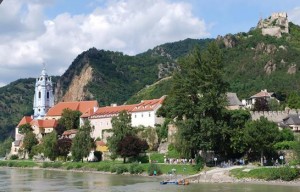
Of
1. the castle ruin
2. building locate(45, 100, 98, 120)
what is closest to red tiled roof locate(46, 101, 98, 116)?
building locate(45, 100, 98, 120)

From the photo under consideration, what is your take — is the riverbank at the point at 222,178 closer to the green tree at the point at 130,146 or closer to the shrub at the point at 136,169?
the shrub at the point at 136,169

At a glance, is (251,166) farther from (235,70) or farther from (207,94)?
(235,70)

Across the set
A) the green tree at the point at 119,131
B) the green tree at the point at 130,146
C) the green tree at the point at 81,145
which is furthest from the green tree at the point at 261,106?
the green tree at the point at 81,145

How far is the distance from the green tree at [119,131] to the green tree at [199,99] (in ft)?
48.7

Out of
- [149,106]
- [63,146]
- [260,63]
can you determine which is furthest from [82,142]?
[260,63]

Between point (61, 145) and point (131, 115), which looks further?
point (61, 145)

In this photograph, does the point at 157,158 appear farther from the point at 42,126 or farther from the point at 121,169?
the point at 42,126

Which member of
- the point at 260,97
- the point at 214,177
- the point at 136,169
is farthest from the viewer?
the point at 260,97

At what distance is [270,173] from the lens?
5369cm

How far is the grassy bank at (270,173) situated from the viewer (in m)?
52.5

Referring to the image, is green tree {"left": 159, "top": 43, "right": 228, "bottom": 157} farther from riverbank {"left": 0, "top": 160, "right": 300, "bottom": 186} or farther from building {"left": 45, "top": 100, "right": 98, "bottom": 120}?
building {"left": 45, "top": 100, "right": 98, "bottom": 120}

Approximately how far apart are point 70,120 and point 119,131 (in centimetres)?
3802

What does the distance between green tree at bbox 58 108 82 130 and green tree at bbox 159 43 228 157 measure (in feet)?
173

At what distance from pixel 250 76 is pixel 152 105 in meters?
→ 39.1
